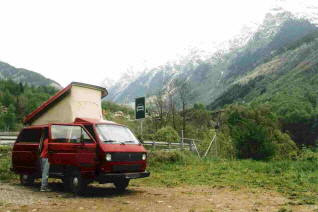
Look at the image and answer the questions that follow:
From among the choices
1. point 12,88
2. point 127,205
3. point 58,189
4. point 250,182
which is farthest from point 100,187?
point 12,88

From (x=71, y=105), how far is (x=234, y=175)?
7.45 metres

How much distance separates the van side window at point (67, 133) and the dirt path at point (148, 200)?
66.4 inches

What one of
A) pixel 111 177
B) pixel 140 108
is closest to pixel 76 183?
pixel 111 177

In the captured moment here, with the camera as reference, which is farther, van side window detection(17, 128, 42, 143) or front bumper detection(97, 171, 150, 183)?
van side window detection(17, 128, 42, 143)

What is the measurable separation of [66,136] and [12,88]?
14930 centimetres

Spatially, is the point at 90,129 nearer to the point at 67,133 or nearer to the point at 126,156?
the point at 67,133

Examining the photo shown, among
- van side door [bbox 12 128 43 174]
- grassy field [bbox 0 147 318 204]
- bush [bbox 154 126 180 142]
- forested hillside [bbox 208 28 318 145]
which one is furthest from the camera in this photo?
forested hillside [bbox 208 28 318 145]

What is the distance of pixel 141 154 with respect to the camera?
1280cm

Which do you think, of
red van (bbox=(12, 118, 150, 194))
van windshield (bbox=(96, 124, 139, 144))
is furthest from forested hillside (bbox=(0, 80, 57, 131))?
van windshield (bbox=(96, 124, 139, 144))

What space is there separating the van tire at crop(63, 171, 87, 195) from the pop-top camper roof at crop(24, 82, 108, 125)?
4.81m

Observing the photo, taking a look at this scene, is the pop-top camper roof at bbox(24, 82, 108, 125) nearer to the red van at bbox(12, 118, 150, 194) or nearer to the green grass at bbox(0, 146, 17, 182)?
the green grass at bbox(0, 146, 17, 182)

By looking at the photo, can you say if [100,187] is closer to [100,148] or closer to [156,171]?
[100,148]

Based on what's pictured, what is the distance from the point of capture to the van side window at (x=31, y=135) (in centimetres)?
1390

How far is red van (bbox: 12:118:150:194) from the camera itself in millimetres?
11867
